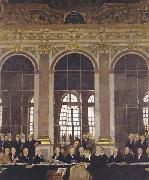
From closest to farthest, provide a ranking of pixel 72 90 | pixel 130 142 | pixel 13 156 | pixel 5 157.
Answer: pixel 5 157 → pixel 13 156 → pixel 130 142 → pixel 72 90

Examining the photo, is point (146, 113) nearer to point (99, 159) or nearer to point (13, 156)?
point (99, 159)

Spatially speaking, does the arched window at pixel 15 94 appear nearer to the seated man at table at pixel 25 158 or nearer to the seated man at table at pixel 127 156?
the seated man at table at pixel 25 158

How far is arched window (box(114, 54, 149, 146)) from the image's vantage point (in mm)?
7895

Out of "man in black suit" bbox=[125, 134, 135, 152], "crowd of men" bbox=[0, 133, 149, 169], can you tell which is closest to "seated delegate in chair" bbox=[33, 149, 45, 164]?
"crowd of men" bbox=[0, 133, 149, 169]

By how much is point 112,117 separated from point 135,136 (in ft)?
2.18

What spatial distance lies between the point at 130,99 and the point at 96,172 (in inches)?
65.4

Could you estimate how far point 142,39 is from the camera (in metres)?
8.48

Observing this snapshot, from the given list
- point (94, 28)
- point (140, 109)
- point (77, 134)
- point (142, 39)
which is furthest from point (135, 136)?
point (94, 28)

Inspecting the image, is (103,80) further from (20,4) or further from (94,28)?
(20,4)

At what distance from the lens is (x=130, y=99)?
8.00m

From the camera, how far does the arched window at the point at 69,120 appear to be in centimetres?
796

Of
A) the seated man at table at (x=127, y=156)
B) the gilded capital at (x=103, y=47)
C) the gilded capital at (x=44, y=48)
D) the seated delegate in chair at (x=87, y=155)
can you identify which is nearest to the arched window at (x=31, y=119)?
the seated delegate in chair at (x=87, y=155)

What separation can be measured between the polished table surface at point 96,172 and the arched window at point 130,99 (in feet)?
3.37

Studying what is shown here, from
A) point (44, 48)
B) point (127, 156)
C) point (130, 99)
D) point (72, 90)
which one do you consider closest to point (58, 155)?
point (127, 156)
